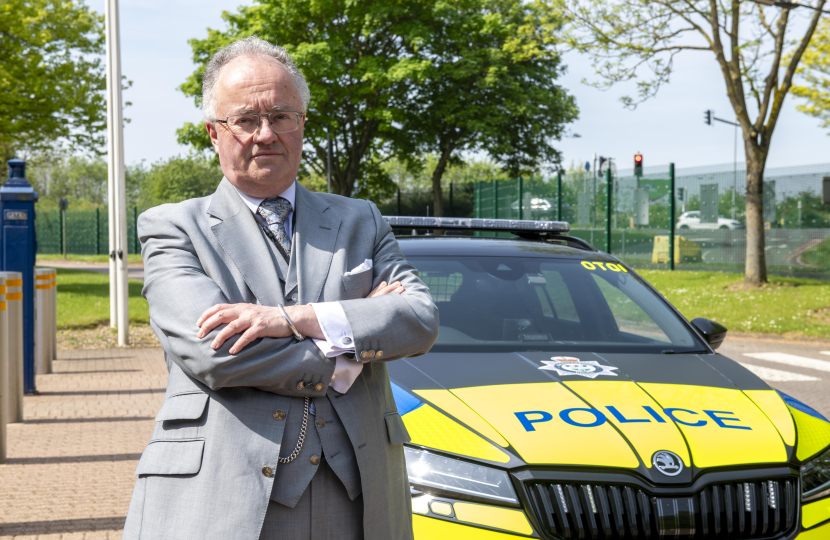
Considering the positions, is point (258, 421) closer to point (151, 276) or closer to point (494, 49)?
point (151, 276)

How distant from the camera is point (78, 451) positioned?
5.97 m

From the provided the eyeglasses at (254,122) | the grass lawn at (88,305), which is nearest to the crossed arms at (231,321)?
the eyeglasses at (254,122)

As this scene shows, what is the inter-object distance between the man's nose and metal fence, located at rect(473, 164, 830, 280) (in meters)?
19.2

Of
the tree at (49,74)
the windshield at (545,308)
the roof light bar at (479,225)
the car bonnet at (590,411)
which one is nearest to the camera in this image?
the car bonnet at (590,411)

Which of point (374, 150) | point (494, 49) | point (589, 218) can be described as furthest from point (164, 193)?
point (589, 218)

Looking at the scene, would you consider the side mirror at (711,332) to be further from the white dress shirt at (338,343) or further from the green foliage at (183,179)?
the green foliage at (183,179)

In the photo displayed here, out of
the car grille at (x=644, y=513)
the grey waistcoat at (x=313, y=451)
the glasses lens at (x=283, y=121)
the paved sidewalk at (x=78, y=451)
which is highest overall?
the glasses lens at (x=283, y=121)

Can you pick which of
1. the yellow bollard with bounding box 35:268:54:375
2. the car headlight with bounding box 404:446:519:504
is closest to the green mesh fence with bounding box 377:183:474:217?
the yellow bollard with bounding box 35:268:54:375

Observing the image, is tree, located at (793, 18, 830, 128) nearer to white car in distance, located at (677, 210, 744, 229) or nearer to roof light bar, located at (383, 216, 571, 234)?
white car in distance, located at (677, 210, 744, 229)

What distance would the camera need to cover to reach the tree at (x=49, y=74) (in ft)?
62.5

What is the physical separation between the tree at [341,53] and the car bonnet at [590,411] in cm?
2764

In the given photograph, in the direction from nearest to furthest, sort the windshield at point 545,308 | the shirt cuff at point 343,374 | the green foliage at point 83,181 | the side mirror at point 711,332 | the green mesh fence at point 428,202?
1. the shirt cuff at point 343,374
2. the windshield at point 545,308
3. the side mirror at point 711,332
4. the green mesh fence at point 428,202
5. the green foliage at point 83,181

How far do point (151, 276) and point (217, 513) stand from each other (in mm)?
621

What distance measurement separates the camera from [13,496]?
4.93m
